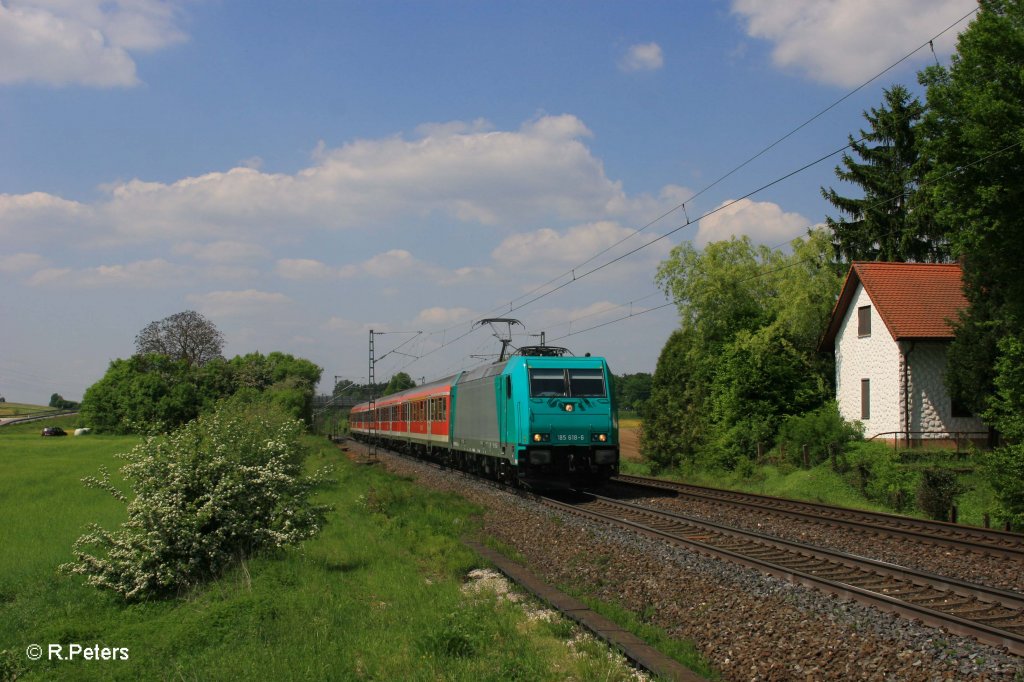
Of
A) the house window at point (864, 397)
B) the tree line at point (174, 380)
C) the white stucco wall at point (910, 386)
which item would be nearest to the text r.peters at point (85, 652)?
the white stucco wall at point (910, 386)

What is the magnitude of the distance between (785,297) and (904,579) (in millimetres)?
37070

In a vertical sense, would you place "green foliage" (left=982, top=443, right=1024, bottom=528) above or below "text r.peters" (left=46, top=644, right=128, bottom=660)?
above

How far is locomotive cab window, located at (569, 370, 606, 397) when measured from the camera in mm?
19781

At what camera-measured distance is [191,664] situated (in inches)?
268

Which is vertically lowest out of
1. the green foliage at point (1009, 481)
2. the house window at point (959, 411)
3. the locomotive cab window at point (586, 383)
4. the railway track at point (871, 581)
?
the railway track at point (871, 581)

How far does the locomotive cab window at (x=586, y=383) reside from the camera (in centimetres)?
1978

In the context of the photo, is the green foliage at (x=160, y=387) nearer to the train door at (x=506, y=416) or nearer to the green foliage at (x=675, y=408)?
the green foliage at (x=675, y=408)

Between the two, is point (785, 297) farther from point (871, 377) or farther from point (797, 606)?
point (797, 606)

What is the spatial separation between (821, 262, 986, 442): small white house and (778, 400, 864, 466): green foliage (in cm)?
395

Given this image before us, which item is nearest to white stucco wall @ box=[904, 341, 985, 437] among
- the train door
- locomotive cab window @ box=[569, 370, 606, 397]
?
locomotive cab window @ box=[569, 370, 606, 397]

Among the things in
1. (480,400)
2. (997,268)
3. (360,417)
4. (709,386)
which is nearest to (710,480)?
(709,386)

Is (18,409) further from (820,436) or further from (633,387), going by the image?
(820,436)

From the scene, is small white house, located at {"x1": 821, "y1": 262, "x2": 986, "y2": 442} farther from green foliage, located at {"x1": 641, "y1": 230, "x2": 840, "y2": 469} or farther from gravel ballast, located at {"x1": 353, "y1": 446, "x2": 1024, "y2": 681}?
gravel ballast, located at {"x1": 353, "y1": 446, "x2": 1024, "y2": 681}

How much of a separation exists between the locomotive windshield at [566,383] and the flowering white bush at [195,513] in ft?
27.6
